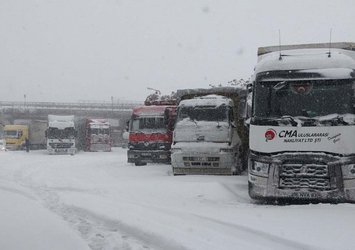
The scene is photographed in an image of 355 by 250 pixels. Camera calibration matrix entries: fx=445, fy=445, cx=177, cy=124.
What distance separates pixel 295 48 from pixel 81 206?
608cm

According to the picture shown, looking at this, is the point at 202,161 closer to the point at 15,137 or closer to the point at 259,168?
the point at 259,168

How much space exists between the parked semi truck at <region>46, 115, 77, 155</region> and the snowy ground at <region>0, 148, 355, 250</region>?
933 inches

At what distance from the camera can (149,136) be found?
66.3ft

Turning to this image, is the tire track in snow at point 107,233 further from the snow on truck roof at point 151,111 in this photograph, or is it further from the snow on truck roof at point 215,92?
the snow on truck roof at point 151,111

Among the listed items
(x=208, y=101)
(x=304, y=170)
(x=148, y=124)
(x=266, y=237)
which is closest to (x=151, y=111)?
(x=148, y=124)

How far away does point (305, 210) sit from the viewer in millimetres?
8078

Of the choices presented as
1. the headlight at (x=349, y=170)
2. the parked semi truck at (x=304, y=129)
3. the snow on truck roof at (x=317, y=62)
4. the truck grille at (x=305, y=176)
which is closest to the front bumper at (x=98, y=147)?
the snow on truck roof at (x=317, y=62)

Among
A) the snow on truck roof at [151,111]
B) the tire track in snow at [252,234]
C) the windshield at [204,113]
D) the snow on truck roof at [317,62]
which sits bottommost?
the tire track in snow at [252,234]

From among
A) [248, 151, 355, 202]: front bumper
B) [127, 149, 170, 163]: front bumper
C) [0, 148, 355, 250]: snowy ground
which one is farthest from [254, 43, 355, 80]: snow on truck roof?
[127, 149, 170, 163]: front bumper

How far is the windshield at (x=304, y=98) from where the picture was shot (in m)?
8.87

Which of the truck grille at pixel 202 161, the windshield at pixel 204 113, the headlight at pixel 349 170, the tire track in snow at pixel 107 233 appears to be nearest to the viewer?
the tire track in snow at pixel 107 233

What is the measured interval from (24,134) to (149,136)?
27624mm

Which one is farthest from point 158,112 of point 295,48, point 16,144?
point 16,144

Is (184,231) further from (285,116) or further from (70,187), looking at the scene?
(70,187)
